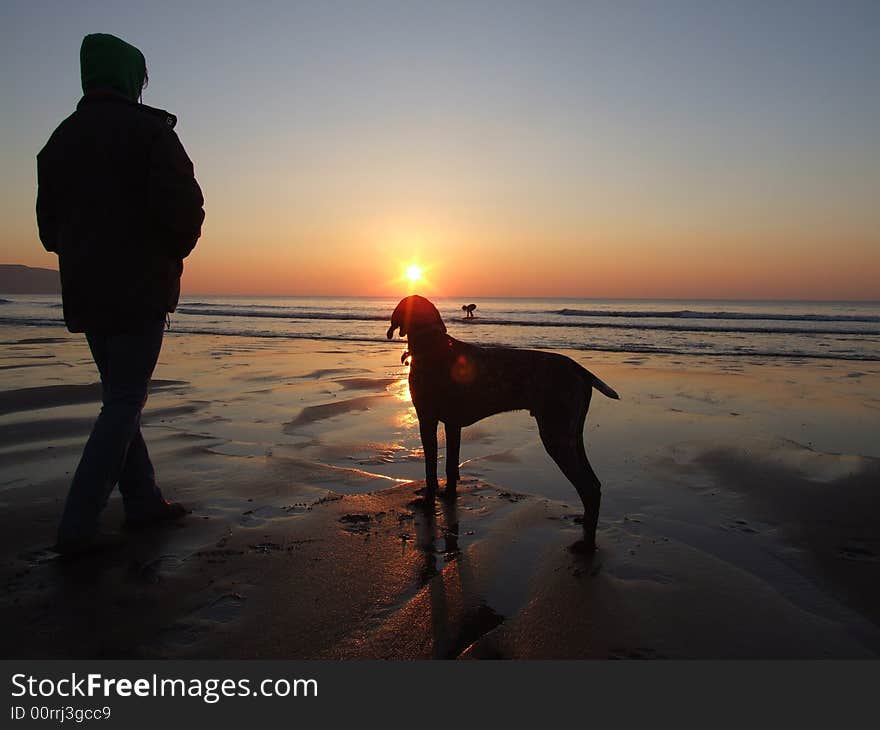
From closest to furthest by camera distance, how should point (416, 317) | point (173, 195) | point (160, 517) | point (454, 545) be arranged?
point (173, 195) → point (454, 545) → point (160, 517) → point (416, 317)

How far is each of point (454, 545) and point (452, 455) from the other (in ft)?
3.48

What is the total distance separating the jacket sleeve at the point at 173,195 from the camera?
8.97ft

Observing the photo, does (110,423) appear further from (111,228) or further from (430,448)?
(430,448)

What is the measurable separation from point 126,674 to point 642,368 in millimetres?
Answer: 11072

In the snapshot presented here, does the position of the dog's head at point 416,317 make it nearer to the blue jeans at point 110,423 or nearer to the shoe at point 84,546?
the blue jeans at point 110,423

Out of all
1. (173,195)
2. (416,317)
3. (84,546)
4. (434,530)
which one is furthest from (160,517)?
(416,317)

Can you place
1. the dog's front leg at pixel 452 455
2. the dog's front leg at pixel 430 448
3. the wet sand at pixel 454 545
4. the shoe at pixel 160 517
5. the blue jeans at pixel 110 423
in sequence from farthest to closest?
1. the dog's front leg at pixel 452 455
2. the dog's front leg at pixel 430 448
3. the shoe at pixel 160 517
4. the blue jeans at pixel 110 423
5. the wet sand at pixel 454 545

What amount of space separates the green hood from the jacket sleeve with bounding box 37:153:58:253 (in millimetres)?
523

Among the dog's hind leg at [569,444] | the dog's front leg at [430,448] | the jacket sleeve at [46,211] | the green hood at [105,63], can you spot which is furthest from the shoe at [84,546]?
the dog's hind leg at [569,444]

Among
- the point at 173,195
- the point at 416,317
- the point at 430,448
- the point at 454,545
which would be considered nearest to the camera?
the point at 173,195

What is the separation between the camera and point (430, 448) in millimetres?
4008

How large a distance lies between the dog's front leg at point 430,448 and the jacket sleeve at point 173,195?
2037 millimetres

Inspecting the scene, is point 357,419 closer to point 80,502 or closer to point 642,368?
point 80,502

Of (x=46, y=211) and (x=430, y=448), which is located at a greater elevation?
(x=46, y=211)
